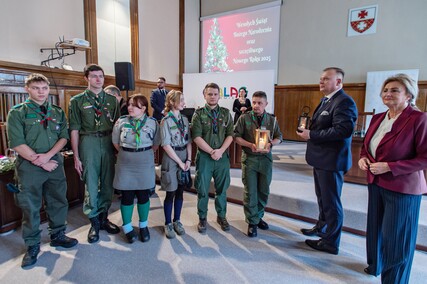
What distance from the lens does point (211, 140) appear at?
2379 millimetres

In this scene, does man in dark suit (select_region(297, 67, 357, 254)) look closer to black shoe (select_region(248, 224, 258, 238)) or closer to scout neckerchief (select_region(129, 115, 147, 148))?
black shoe (select_region(248, 224, 258, 238))

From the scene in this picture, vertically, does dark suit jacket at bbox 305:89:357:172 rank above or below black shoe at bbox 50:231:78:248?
above

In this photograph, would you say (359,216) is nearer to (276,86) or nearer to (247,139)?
(247,139)

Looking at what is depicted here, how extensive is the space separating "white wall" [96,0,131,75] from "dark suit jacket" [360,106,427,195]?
18.7 feet

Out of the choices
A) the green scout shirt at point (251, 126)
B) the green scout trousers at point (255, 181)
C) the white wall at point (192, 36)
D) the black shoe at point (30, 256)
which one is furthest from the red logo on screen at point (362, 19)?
the black shoe at point (30, 256)

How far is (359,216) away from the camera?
102 inches

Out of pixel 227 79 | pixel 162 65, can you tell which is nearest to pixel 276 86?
pixel 227 79

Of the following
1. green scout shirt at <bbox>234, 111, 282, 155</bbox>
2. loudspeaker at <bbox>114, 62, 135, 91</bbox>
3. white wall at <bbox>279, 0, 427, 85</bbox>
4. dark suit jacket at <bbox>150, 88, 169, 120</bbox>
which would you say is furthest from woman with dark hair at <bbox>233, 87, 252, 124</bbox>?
white wall at <bbox>279, 0, 427, 85</bbox>

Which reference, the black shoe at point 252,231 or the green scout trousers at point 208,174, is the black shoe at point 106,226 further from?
the black shoe at point 252,231

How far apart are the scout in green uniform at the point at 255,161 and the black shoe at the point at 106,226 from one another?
1296 mm

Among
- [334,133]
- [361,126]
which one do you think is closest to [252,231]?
[334,133]

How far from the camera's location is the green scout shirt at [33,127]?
188cm

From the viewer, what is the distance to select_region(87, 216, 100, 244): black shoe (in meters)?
2.31

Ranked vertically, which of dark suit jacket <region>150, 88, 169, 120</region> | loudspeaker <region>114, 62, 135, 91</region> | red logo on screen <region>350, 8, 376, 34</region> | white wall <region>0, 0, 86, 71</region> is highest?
red logo on screen <region>350, 8, 376, 34</region>
